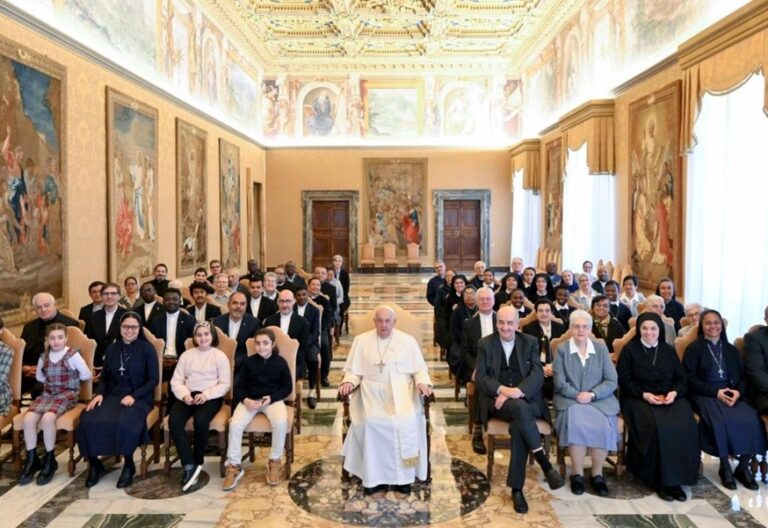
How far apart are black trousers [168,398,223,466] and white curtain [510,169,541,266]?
15012 millimetres

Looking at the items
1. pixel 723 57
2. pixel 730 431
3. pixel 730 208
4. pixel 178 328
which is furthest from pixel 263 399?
pixel 723 57

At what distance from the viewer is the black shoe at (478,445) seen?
6.11m

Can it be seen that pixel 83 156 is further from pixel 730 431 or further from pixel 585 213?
pixel 585 213

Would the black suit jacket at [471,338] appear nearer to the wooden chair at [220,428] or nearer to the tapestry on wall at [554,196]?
the wooden chair at [220,428]

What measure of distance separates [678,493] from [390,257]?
18.7m

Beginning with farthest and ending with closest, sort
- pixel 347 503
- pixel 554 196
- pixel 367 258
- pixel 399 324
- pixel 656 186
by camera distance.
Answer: pixel 367 258 → pixel 554 196 → pixel 656 186 → pixel 399 324 → pixel 347 503

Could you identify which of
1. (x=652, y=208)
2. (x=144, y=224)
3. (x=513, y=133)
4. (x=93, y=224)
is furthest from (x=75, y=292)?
(x=513, y=133)

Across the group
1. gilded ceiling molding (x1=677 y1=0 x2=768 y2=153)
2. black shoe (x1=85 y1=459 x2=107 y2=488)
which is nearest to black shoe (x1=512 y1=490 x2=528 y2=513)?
black shoe (x1=85 y1=459 x2=107 y2=488)

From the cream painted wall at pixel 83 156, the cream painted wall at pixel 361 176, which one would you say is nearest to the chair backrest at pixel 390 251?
the cream painted wall at pixel 361 176

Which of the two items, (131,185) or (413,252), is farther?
(413,252)

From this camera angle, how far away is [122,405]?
5473 mm

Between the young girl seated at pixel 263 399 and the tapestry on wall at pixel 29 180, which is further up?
the tapestry on wall at pixel 29 180

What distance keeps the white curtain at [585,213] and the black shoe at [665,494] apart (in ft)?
27.9

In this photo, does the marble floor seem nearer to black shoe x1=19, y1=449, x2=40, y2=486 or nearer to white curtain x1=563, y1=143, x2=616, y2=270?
black shoe x1=19, y1=449, x2=40, y2=486
